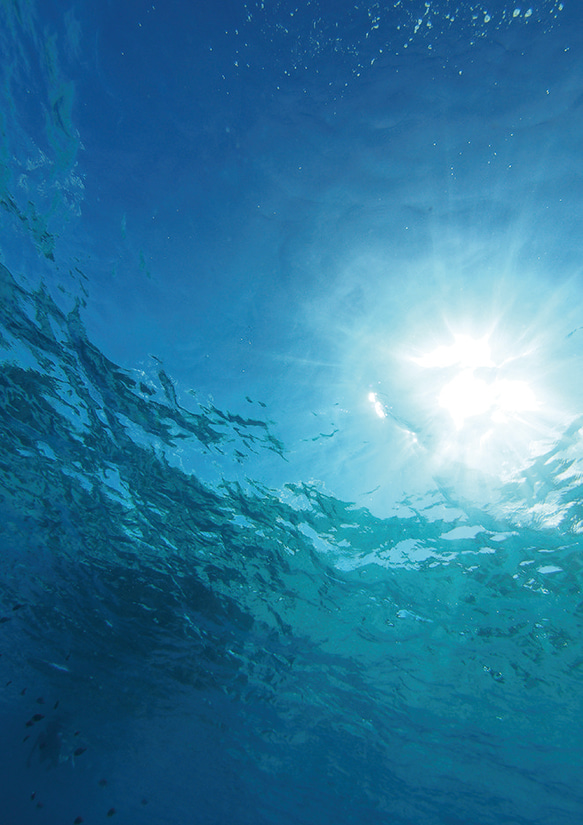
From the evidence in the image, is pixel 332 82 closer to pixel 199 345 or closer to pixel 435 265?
pixel 435 265

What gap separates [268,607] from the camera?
1586 centimetres

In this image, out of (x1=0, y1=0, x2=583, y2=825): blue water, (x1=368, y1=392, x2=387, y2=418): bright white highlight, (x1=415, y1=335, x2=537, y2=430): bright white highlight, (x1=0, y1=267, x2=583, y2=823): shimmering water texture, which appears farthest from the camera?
(x1=0, y1=267, x2=583, y2=823): shimmering water texture

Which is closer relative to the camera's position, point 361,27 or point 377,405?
point 361,27

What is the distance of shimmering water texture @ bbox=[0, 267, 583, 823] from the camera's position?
11195 mm

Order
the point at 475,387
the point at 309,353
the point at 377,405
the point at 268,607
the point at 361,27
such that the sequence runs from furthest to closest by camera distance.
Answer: the point at 268,607 < the point at 377,405 < the point at 475,387 < the point at 309,353 < the point at 361,27

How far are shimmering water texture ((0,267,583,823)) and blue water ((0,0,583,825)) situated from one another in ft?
0.42

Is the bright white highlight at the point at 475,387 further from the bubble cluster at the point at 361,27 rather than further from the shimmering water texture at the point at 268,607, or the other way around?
the bubble cluster at the point at 361,27

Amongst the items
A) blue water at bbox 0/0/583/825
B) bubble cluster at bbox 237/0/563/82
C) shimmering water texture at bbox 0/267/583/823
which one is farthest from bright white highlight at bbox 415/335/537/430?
bubble cluster at bbox 237/0/563/82

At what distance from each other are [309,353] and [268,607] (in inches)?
451

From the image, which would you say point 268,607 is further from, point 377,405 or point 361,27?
point 361,27

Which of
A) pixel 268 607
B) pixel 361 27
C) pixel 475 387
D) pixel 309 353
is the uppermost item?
pixel 475 387

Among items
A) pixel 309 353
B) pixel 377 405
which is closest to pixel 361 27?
pixel 309 353

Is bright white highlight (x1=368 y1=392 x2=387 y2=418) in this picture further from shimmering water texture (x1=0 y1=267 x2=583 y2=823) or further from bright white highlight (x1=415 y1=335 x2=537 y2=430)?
shimmering water texture (x1=0 y1=267 x2=583 y2=823)

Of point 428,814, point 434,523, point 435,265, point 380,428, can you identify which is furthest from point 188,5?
point 428,814
